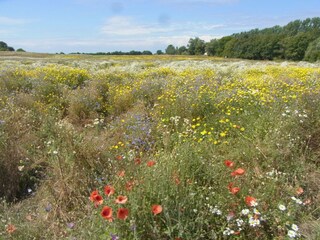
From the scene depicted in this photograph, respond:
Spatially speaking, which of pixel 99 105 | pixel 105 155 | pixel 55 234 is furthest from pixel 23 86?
pixel 55 234

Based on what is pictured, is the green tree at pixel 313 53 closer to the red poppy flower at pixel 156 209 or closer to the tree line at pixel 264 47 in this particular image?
the tree line at pixel 264 47

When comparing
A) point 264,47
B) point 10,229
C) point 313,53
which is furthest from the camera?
point 264,47

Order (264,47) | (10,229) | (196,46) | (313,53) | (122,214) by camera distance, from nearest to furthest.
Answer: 1. (122,214)
2. (10,229)
3. (313,53)
4. (264,47)
5. (196,46)

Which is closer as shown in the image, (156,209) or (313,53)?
(156,209)

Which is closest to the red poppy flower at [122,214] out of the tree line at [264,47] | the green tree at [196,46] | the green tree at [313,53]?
the green tree at [313,53]

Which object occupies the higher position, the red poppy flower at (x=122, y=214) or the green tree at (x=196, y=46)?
the red poppy flower at (x=122, y=214)

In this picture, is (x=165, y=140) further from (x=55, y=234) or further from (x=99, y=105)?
(x=99, y=105)

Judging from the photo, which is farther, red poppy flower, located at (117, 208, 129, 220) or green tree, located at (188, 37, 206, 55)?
green tree, located at (188, 37, 206, 55)

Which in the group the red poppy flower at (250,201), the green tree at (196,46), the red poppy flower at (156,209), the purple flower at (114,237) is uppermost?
the red poppy flower at (156,209)

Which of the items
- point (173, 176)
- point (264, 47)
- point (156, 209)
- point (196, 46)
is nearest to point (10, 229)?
point (156, 209)

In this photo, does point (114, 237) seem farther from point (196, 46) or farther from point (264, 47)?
point (196, 46)

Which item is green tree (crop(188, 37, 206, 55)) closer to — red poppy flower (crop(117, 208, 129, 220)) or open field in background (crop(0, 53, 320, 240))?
open field in background (crop(0, 53, 320, 240))

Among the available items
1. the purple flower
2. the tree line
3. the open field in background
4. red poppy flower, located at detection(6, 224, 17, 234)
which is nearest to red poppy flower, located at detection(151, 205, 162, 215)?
the open field in background

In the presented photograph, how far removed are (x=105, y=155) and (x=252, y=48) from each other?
7860cm
